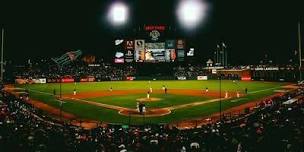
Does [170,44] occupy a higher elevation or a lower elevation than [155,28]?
lower

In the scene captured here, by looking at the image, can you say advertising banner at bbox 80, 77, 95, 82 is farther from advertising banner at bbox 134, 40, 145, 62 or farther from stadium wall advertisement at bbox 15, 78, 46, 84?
advertising banner at bbox 134, 40, 145, 62

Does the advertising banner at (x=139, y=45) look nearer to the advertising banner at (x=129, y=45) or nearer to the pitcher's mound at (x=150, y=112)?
the advertising banner at (x=129, y=45)

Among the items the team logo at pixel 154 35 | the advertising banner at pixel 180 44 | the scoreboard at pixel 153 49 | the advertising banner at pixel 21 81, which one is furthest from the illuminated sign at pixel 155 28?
the advertising banner at pixel 21 81

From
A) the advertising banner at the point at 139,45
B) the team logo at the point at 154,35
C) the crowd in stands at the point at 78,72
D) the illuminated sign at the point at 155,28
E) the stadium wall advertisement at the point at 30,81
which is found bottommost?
the stadium wall advertisement at the point at 30,81

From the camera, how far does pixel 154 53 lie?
74438 mm

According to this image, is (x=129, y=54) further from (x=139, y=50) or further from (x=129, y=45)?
(x=139, y=50)

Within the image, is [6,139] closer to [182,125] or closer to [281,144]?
[281,144]

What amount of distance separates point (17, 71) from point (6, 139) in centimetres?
8077

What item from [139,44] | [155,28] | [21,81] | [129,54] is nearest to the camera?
[21,81]

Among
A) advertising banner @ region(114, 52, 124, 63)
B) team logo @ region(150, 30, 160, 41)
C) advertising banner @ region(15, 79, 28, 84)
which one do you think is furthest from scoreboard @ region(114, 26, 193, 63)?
advertising banner @ region(15, 79, 28, 84)

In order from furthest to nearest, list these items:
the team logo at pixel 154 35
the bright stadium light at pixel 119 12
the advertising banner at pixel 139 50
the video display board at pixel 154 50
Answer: the team logo at pixel 154 35 < the advertising banner at pixel 139 50 < the video display board at pixel 154 50 < the bright stadium light at pixel 119 12

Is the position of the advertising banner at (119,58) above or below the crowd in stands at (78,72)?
above

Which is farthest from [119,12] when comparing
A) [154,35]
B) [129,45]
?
[154,35]

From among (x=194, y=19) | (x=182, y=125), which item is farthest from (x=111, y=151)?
(x=194, y=19)
